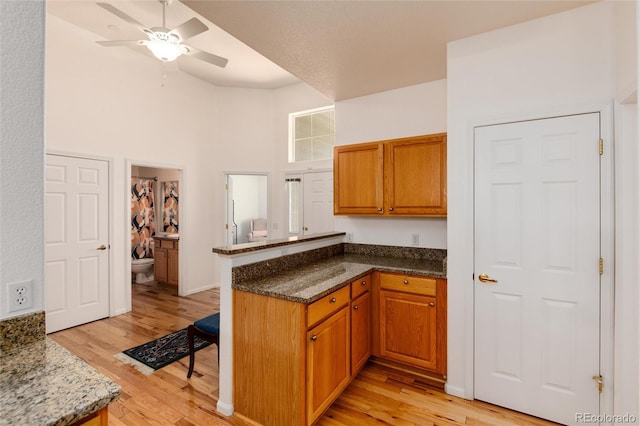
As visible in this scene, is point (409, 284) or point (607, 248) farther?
point (409, 284)

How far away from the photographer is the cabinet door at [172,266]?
5.12 m

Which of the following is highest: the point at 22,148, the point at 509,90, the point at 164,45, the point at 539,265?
the point at 164,45

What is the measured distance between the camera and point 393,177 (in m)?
2.95

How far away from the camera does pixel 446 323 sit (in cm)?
237

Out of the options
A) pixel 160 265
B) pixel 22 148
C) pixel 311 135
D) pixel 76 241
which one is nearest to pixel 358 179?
pixel 311 135

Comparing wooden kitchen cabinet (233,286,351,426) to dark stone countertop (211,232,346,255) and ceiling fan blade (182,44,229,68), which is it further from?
ceiling fan blade (182,44,229,68)

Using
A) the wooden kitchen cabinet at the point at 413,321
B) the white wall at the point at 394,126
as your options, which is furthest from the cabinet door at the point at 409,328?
the white wall at the point at 394,126

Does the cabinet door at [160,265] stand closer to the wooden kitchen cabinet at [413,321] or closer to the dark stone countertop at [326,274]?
the dark stone countertop at [326,274]

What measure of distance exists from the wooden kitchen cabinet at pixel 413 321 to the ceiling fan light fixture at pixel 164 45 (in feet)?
9.39

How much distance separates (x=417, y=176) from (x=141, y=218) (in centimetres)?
544

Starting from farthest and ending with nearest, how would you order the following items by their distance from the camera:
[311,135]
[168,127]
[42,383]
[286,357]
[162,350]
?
[311,135]
[168,127]
[162,350]
[286,357]
[42,383]

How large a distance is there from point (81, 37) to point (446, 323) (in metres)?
5.04

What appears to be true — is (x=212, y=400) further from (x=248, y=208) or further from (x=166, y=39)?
(x=248, y=208)

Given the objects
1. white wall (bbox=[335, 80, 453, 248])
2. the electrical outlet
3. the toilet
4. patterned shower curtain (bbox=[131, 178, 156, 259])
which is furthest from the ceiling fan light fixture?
the toilet
